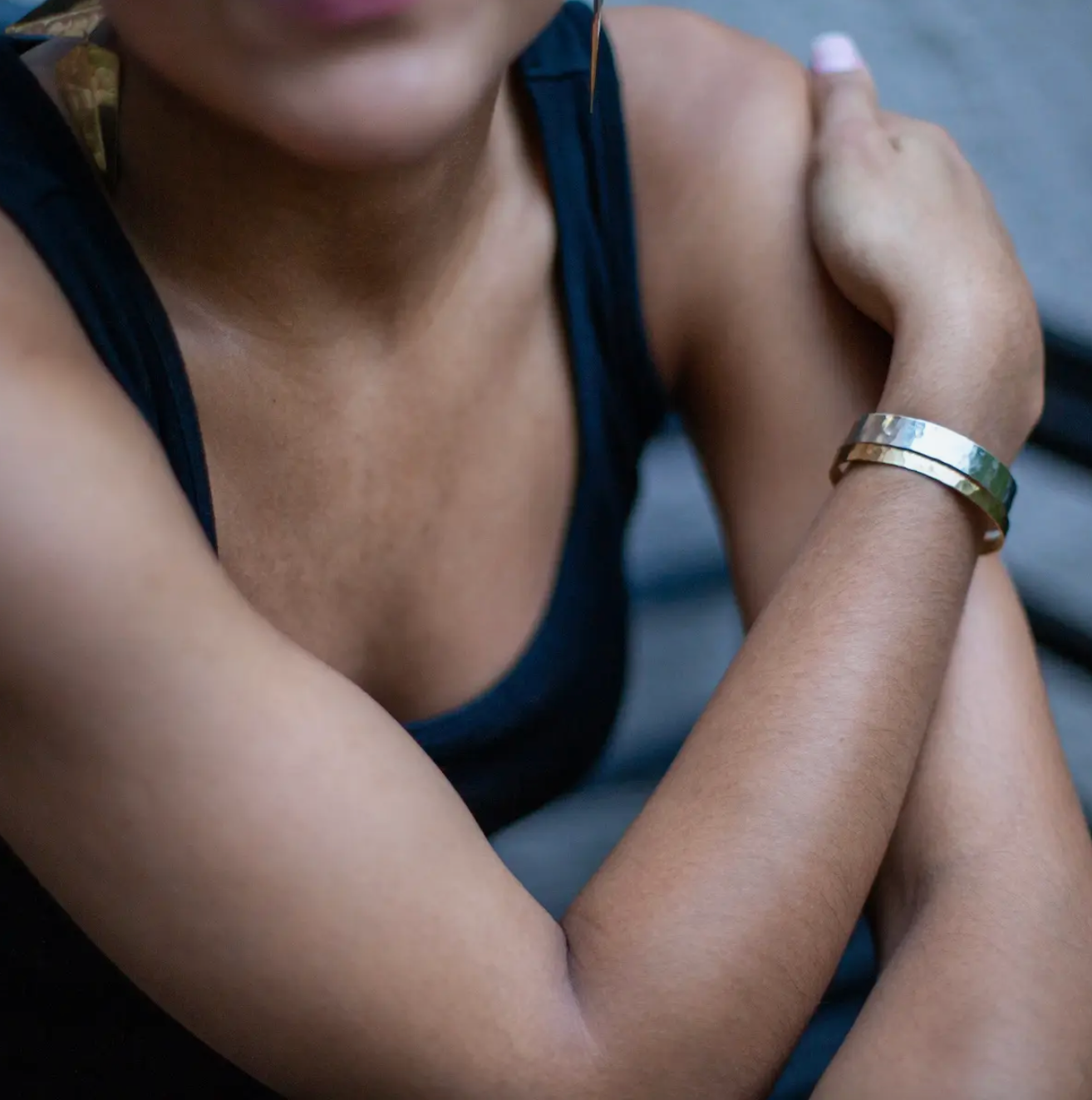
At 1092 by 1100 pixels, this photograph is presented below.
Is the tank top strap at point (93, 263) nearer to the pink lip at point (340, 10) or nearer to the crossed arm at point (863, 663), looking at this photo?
the pink lip at point (340, 10)

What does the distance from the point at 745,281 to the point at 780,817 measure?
18.0 inches

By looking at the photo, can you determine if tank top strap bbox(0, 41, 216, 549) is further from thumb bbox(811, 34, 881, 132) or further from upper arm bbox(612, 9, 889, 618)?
thumb bbox(811, 34, 881, 132)

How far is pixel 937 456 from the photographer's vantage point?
0.92 meters

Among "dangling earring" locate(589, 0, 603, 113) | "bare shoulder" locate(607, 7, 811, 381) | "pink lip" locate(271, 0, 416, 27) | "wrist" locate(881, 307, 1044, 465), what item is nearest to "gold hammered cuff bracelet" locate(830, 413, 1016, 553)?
"wrist" locate(881, 307, 1044, 465)

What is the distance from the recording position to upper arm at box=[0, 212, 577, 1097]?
642 millimetres

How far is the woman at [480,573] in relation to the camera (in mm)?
674

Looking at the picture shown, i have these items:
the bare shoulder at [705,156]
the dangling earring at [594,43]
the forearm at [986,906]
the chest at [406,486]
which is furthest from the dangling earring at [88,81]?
the forearm at [986,906]

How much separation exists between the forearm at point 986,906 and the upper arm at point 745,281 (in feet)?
0.58

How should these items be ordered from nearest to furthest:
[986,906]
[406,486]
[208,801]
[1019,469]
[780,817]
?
[208,801] → [780,817] → [986,906] → [406,486] → [1019,469]

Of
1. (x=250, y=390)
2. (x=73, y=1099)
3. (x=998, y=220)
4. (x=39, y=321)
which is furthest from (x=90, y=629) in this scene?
(x=998, y=220)

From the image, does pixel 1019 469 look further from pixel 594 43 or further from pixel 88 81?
pixel 88 81

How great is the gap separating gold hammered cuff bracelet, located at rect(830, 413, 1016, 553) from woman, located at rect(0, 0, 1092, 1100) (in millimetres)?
13

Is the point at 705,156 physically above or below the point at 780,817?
above

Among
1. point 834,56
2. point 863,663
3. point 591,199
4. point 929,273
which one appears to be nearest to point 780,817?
point 863,663
